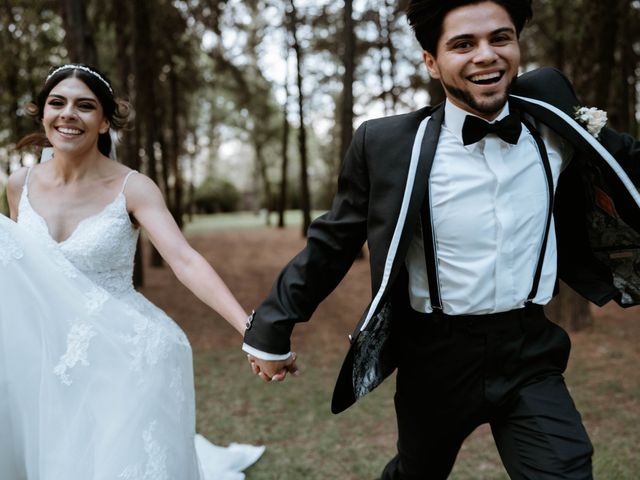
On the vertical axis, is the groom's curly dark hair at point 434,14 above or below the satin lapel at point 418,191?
above

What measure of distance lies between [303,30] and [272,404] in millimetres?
14092

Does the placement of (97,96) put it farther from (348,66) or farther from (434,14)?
(348,66)

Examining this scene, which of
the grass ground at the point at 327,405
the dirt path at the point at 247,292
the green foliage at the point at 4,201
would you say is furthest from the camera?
the dirt path at the point at 247,292

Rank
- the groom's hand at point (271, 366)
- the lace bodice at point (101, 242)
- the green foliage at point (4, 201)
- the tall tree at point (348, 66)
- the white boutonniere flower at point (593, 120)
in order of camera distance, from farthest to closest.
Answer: the tall tree at point (348, 66) < the green foliage at point (4, 201) < the lace bodice at point (101, 242) < the groom's hand at point (271, 366) < the white boutonniere flower at point (593, 120)

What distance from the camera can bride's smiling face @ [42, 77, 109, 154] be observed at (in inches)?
132

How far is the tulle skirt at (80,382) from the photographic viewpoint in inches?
115

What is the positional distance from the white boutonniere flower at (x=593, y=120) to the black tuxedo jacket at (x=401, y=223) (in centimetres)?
7

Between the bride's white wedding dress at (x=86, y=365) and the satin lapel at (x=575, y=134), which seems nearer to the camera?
the satin lapel at (x=575, y=134)

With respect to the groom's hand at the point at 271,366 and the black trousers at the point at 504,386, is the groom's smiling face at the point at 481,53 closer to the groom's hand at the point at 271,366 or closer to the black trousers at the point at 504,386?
the black trousers at the point at 504,386

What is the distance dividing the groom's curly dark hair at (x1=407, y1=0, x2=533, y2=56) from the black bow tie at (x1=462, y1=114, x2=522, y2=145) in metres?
0.33

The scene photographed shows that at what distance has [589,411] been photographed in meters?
5.89

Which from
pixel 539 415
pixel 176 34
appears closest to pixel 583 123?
pixel 539 415

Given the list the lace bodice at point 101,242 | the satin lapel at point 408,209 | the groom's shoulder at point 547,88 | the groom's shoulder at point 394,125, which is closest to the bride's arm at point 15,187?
the lace bodice at point 101,242

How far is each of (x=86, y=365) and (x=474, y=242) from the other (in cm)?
180
